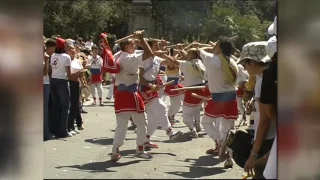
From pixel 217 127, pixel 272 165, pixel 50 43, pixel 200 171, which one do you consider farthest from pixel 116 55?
pixel 272 165

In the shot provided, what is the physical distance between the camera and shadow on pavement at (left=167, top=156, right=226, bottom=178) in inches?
116

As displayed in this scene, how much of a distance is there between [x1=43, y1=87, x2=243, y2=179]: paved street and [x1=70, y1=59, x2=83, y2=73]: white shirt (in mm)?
178

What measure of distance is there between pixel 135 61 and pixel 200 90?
0.44 meters

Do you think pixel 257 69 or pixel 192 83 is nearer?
pixel 257 69

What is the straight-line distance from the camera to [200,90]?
3.09 meters

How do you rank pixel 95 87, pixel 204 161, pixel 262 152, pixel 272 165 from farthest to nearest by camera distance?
pixel 204 161 → pixel 95 87 → pixel 262 152 → pixel 272 165

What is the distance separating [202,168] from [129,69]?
0.73 meters

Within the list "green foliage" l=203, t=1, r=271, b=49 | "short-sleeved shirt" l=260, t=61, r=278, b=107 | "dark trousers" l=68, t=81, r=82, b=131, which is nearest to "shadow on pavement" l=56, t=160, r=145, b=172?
"dark trousers" l=68, t=81, r=82, b=131

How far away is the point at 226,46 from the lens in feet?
8.69

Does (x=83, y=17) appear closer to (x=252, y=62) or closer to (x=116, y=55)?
(x=116, y=55)

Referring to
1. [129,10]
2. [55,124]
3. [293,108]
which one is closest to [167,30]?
[129,10]

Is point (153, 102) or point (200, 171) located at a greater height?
point (153, 102)

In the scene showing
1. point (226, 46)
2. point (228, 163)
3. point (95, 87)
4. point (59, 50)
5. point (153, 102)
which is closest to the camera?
point (59, 50)

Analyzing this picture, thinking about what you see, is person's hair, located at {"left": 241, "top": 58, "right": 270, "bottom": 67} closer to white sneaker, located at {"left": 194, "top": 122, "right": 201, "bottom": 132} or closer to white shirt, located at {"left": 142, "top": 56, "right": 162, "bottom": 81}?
white shirt, located at {"left": 142, "top": 56, "right": 162, "bottom": 81}
